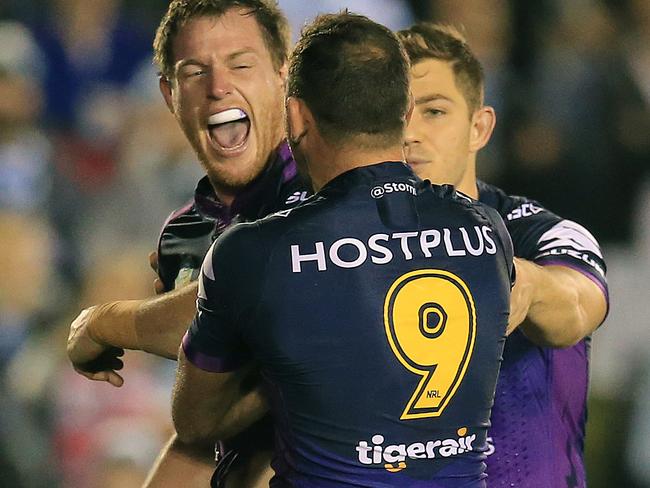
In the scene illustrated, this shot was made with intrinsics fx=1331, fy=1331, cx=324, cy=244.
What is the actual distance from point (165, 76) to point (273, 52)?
352mm

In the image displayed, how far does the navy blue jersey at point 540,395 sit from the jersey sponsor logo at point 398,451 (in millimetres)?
729

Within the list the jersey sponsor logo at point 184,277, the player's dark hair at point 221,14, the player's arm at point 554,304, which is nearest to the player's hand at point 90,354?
the jersey sponsor logo at point 184,277

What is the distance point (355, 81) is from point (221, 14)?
0.97 metres

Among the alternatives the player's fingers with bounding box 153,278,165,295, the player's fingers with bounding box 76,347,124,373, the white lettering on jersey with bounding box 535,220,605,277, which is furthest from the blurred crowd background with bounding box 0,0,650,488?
the white lettering on jersey with bounding box 535,220,605,277

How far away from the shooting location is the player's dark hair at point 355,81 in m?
2.91

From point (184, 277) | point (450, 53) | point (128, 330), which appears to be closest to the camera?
point (128, 330)

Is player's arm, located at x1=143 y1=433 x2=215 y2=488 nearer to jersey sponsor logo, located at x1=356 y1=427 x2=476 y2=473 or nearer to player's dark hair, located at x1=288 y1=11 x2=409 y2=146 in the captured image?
jersey sponsor logo, located at x1=356 y1=427 x2=476 y2=473

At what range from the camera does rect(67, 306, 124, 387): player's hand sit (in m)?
3.58

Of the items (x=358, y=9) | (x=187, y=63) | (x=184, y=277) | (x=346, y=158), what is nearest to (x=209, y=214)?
(x=184, y=277)

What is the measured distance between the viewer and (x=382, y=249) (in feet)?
9.43

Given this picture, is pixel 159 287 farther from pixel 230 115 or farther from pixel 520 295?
pixel 520 295

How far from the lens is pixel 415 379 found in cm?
287

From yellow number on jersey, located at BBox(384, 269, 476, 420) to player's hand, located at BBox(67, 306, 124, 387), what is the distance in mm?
1043

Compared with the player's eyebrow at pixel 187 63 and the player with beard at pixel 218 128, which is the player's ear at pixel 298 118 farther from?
the player's eyebrow at pixel 187 63
